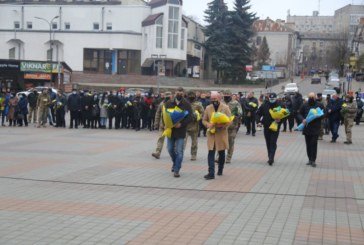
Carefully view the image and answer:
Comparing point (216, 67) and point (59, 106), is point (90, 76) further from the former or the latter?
point (59, 106)

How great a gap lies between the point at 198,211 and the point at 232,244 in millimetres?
1823

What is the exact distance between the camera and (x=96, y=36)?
76688 mm

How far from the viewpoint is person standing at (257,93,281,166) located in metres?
13.7

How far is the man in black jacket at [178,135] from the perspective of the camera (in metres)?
11.5

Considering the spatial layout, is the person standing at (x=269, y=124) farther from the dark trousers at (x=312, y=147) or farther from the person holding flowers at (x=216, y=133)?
the person holding flowers at (x=216, y=133)

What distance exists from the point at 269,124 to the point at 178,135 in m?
3.31

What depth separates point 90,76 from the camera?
73.0 m

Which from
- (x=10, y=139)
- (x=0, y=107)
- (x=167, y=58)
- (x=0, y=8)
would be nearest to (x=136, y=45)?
(x=167, y=58)

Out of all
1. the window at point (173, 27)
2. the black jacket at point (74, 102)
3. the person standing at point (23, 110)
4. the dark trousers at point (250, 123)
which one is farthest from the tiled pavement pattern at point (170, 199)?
the window at point (173, 27)

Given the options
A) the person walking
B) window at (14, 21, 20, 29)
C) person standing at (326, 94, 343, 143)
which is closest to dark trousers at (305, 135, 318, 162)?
the person walking

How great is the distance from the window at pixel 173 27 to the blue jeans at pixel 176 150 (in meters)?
64.3

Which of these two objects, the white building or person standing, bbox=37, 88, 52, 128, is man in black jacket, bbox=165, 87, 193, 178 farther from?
the white building

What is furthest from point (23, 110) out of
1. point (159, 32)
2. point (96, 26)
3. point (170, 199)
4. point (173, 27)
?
point (96, 26)

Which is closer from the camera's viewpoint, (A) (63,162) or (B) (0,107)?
(A) (63,162)
